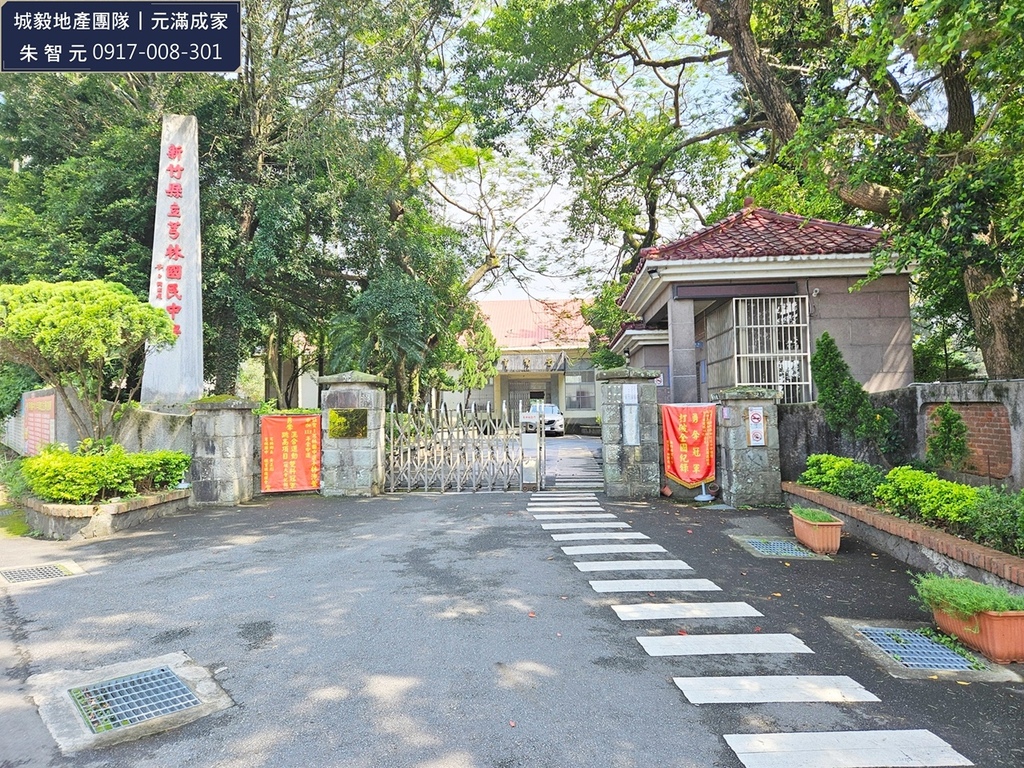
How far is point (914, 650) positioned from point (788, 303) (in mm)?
7740

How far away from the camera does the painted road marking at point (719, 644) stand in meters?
3.95

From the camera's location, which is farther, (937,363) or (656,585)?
(937,363)

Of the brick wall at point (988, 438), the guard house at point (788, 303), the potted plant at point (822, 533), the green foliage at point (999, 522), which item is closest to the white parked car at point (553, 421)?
the guard house at point (788, 303)

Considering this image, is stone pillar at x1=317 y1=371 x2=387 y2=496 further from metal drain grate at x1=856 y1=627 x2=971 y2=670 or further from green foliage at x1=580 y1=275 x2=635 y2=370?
green foliage at x1=580 y1=275 x2=635 y2=370

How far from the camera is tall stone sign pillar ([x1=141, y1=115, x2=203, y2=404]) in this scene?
11.2 m

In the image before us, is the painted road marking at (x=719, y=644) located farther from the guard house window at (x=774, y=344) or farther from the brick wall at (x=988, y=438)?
the guard house window at (x=774, y=344)

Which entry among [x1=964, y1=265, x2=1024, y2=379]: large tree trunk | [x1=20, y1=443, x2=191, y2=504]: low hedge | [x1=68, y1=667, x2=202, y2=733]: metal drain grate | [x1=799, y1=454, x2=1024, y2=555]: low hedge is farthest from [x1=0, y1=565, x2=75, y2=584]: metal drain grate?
[x1=964, y1=265, x2=1024, y2=379]: large tree trunk

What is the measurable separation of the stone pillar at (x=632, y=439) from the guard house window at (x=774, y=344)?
2.13m

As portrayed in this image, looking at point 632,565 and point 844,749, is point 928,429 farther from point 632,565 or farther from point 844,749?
point 844,749

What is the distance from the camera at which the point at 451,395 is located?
3478cm

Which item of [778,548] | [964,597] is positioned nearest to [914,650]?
[964,597]

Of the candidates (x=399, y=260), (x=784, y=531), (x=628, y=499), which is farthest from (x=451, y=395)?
(x=784, y=531)

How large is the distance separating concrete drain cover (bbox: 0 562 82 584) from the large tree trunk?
1122 centimetres

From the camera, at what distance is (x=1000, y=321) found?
26.5ft
